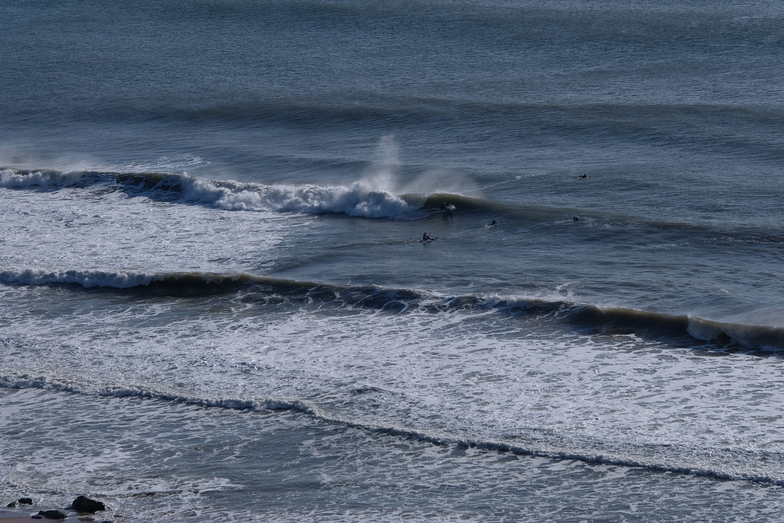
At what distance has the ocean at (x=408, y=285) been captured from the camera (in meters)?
12.7

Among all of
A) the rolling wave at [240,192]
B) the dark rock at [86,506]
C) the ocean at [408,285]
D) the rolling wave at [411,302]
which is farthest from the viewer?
the rolling wave at [240,192]

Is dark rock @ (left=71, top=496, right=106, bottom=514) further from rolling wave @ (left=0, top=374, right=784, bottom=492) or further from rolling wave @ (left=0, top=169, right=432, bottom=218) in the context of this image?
rolling wave @ (left=0, top=169, right=432, bottom=218)

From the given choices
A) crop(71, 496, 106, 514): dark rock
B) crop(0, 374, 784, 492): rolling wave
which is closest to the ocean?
crop(0, 374, 784, 492): rolling wave

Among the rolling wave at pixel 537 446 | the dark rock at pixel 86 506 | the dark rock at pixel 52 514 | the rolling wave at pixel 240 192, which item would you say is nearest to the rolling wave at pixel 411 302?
the rolling wave at pixel 537 446

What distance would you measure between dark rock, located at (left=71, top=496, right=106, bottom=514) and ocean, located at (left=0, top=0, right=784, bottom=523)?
0.34m

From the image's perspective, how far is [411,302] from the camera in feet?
60.2

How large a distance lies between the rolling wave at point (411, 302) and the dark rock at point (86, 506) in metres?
7.23

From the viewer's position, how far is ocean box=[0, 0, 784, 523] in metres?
12.7

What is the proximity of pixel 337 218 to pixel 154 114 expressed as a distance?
13978 millimetres

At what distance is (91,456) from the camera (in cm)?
1341

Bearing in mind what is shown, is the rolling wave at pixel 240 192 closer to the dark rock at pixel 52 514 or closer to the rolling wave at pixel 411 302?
the rolling wave at pixel 411 302

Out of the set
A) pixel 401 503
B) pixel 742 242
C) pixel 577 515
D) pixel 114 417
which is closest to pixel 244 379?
pixel 114 417

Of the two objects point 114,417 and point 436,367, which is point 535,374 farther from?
point 114,417

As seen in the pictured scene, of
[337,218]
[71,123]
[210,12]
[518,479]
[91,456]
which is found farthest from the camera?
[210,12]
